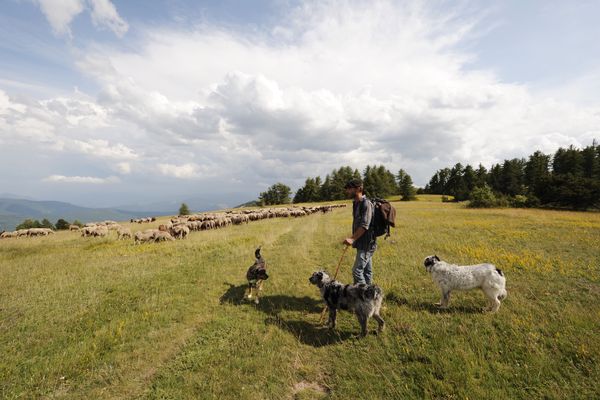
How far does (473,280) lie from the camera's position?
709cm

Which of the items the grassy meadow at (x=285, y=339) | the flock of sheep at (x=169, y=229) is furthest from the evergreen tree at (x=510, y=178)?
the grassy meadow at (x=285, y=339)

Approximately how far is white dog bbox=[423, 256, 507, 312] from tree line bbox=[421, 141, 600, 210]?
5364 centimetres

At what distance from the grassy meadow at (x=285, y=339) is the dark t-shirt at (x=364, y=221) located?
6.42 ft

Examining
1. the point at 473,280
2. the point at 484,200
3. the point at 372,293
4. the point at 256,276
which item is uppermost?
the point at 484,200

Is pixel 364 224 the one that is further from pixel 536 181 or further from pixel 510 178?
pixel 510 178

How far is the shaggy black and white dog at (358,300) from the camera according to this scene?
609 cm

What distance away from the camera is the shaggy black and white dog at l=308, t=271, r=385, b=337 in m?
6.09

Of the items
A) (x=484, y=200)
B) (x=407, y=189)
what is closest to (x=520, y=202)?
(x=484, y=200)

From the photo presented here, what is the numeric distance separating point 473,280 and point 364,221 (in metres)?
3.32

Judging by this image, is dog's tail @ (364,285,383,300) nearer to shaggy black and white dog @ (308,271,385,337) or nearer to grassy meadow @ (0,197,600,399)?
shaggy black and white dog @ (308,271,385,337)

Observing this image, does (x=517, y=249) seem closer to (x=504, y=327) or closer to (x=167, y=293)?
(x=504, y=327)

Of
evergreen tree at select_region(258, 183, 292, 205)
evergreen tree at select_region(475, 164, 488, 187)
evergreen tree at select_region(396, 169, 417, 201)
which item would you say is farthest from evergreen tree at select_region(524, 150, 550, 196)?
evergreen tree at select_region(258, 183, 292, 205)

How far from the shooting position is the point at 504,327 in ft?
20.5

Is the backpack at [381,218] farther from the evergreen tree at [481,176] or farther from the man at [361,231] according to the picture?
the evergreen tree at [481,176]
